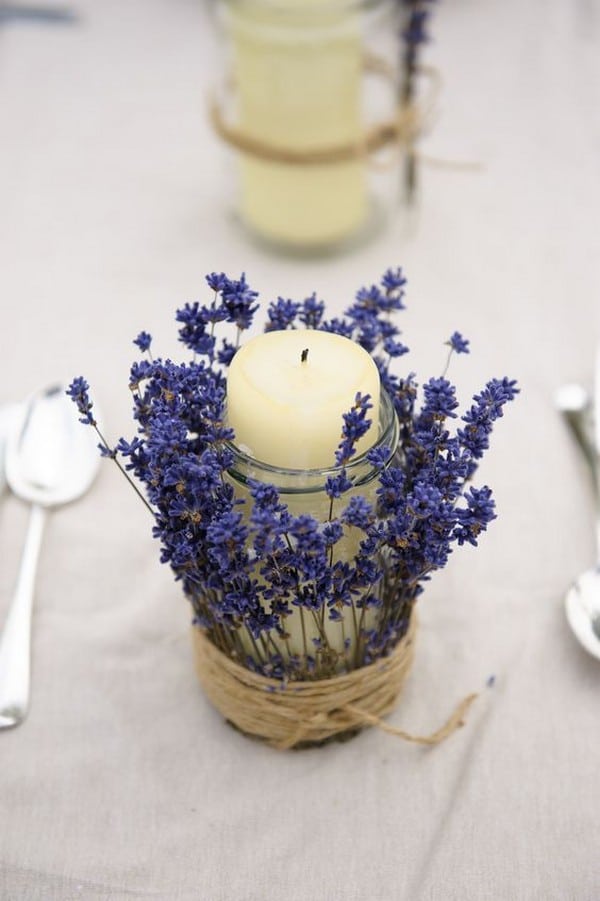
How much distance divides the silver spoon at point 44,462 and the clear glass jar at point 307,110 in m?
0.31

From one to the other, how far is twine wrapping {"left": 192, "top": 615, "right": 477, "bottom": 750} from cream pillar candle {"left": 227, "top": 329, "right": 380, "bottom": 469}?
135 millimetres

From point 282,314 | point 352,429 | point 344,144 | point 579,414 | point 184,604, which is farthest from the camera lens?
point 344,144

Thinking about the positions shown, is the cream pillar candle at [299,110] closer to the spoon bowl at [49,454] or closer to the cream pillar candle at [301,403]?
the spoon bowl at [49,454]

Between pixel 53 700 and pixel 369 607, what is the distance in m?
0.22

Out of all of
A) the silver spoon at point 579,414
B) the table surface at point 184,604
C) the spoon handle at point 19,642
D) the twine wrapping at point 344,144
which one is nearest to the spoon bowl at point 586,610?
the table surface at point 184,604

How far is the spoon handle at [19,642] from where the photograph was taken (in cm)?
63

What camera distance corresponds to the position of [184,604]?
0.71 m

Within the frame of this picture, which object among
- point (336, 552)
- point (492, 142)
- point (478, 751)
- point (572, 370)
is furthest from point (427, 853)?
point (492, 142)

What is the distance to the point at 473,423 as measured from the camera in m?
0.52

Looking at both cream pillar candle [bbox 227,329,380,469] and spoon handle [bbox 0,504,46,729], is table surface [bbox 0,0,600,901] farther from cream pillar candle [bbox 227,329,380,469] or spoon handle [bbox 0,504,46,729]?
cream pillar candle [bbox 227,329,380,469]

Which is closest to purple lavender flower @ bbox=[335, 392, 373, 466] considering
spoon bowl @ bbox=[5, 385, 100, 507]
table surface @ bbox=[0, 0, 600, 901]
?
table surface @ bbox=[0, 0, 600, 901]

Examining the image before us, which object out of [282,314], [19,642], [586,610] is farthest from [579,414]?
[19,642]

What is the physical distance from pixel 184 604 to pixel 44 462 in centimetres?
16

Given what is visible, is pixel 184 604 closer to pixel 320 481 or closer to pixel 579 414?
pixel 320 481
